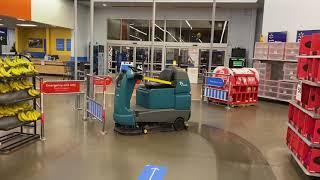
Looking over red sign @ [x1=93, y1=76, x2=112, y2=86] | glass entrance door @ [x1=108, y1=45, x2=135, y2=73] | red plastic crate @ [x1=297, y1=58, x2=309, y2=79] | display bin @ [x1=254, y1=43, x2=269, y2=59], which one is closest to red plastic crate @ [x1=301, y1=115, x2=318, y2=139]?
red plastic crate @ [x1=297, y1=58, x2=309, y2=79]

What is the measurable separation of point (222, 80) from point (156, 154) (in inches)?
201

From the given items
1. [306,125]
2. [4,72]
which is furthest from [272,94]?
[4,72]

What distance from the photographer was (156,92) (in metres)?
6.10

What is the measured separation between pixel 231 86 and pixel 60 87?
17.5 ft

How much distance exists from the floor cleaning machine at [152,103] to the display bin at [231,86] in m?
3.18

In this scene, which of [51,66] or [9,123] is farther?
[51,66]

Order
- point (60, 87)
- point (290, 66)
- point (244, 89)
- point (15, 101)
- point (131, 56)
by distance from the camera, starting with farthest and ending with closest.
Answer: point (131, 56) → point (290, 66) → point (244, 89) → point (60, 87) → point (15, 101)

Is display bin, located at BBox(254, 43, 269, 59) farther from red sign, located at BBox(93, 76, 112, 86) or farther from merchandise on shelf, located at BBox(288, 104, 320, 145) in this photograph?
red sign, located at BBox(93, 76, 112, 86)

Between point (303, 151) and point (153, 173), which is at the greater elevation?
point (303, 151)

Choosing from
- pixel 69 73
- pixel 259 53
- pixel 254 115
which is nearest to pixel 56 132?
pixel 254 115

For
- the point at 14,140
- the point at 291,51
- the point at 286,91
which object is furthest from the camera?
the point at 286,91

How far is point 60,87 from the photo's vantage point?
577 cm

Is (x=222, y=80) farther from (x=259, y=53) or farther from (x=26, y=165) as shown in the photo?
(x=26, y=165)

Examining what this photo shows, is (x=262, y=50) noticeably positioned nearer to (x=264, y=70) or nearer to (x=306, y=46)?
(x=264, y=70)
